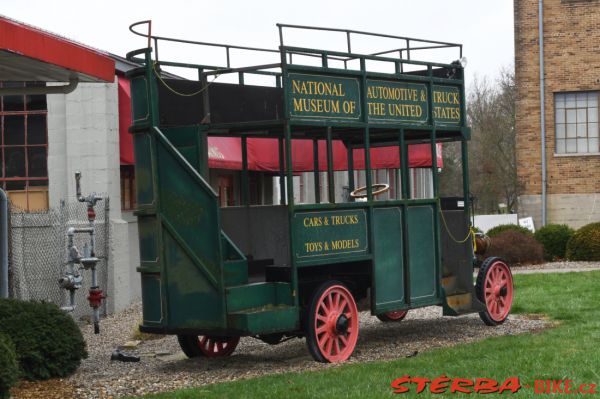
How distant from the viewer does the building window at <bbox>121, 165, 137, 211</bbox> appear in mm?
18422

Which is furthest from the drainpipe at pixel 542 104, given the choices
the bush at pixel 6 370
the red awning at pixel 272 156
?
the bush at pixel 6 370

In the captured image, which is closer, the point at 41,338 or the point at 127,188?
the point at 41,338

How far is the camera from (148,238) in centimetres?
1022

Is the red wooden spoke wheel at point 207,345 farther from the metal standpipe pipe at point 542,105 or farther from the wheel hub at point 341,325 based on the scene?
the metal standpipe pipe at point 542,105

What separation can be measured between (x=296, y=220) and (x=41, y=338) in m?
2.56

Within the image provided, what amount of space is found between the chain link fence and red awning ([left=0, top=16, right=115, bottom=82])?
502 cm

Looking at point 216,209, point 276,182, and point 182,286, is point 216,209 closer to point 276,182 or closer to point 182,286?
point 182,286

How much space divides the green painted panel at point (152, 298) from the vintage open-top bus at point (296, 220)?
0.01 metres

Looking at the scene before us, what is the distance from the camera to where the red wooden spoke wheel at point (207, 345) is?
11.0 metres

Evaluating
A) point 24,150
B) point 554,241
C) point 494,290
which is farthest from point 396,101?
point 554,241

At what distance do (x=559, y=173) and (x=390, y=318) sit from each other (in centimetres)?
1841

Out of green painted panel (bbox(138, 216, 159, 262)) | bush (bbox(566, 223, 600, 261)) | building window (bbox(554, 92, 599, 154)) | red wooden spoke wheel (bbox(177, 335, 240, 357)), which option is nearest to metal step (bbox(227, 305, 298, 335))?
green painted panel (bbox(138, 216, 159, 262))

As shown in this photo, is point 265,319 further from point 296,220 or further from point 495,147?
point 495,147

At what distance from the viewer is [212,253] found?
9.77 m
